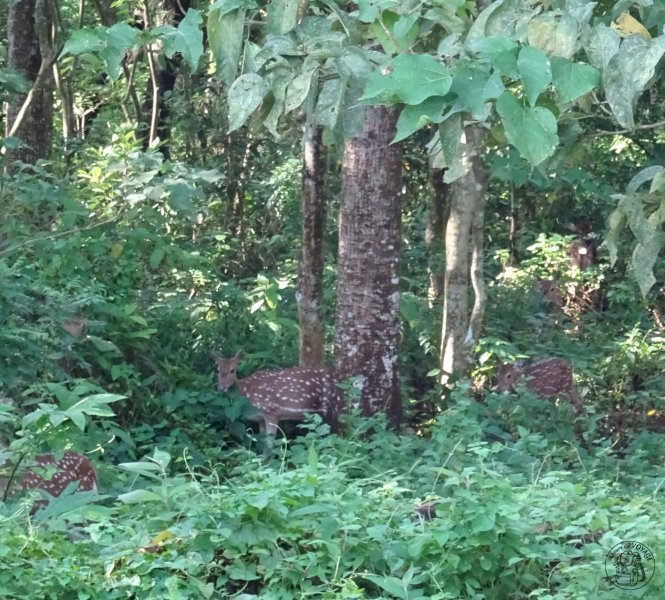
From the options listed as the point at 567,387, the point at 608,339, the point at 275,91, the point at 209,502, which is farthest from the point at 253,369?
the point at 275,91

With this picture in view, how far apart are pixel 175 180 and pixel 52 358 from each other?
5.53ft

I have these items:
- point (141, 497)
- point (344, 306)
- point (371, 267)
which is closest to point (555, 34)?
point (141, 497)

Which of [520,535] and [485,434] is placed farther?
[485,434]

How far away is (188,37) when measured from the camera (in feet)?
11.3

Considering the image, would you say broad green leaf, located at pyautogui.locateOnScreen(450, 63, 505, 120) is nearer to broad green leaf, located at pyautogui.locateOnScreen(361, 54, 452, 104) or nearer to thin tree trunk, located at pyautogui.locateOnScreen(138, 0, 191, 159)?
broad green leaf, located at pyautogui.locateOnScreen(361, 54, 452, 104)

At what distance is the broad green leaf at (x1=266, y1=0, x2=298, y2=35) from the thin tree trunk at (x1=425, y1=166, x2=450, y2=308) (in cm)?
820

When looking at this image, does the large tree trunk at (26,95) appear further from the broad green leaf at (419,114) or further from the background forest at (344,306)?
the broad green leaf at (419,114)

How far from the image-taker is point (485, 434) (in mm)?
7578

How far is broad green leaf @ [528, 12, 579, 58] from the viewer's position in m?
3.21

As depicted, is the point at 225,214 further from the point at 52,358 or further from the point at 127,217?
the point at 52,358

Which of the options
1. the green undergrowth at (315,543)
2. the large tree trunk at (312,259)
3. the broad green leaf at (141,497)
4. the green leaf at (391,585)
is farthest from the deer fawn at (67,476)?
the large tree trunk at (312,259)

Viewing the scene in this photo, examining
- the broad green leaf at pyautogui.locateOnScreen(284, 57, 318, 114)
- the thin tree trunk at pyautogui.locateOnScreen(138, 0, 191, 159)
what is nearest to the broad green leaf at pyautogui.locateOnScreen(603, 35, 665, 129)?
the broad green leaf at pyautogui.locateOnScreen(284, 57, 318, 114)

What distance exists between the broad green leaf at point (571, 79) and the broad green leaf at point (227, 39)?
101 cm

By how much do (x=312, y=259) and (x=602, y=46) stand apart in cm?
644
